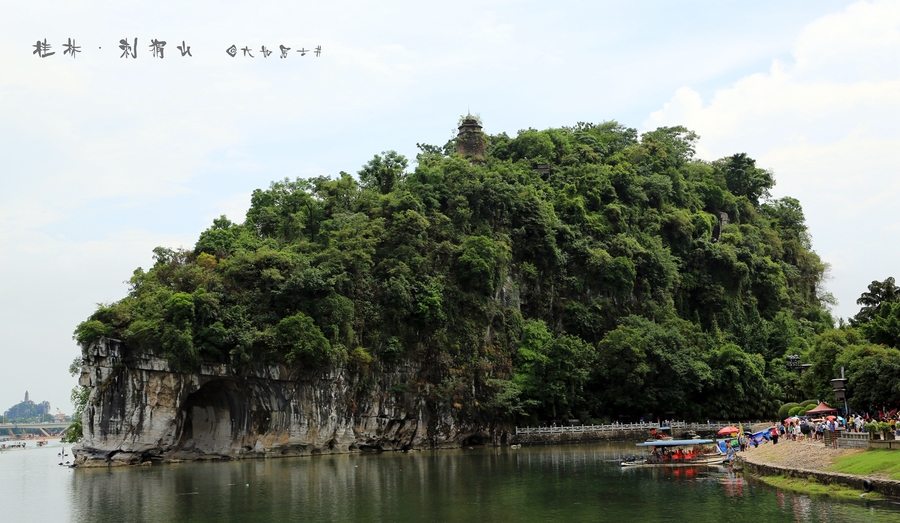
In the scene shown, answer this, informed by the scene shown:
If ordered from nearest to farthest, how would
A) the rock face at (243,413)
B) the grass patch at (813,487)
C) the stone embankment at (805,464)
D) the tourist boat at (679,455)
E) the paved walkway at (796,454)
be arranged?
1. the stone embankment at (805,464)
2. the grass patch at (813,487)
3. the paved walkway at (796,454)
4. the tourist boat at (679,455)
5. the rock face at (243,413)

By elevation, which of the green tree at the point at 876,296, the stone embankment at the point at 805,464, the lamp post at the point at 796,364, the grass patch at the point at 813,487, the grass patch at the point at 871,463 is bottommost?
the grass patch at the point at 813,487

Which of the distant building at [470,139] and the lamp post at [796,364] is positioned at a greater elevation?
the distant building at [470,139]

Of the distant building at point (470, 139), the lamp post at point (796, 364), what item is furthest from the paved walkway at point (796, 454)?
the distant building at point (470, 139)

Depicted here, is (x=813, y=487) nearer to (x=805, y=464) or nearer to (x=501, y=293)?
(x=805, y=464)

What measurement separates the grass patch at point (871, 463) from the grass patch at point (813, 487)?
62 centimetres

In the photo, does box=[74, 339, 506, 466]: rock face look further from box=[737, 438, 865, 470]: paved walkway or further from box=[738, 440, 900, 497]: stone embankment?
box=[738, 440, 900, 497]: stone embankment

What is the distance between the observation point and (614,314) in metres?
74.2

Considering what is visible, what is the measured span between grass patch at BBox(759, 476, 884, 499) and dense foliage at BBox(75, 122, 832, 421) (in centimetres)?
3079

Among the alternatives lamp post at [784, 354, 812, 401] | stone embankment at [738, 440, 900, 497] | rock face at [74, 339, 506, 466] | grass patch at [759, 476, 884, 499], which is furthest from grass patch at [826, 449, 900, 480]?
rock face at [74, 339, 506, 466]

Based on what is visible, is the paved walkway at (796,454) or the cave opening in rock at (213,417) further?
the cave opening in rock at (213,417)

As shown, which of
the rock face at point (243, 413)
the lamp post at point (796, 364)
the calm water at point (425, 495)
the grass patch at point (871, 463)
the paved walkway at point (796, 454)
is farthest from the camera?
the lamp post at point (796, 364)

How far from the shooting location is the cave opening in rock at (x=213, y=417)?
56.7 metres

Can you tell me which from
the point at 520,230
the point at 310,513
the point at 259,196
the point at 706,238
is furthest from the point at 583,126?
the point at 310,513

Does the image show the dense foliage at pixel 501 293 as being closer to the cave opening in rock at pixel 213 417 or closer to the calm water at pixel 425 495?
the cave opening in rock at pixel 213 417
